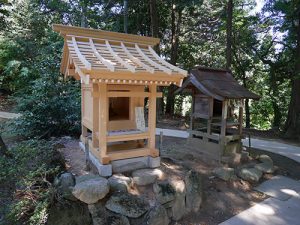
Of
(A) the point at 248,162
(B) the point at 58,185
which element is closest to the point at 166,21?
(A) the point at 248,162

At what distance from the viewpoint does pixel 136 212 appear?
3873mm

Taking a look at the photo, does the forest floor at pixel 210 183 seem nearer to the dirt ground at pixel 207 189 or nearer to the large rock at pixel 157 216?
the dirt ground at pixel 207 189

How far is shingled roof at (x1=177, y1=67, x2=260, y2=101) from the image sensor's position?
6.24 metres

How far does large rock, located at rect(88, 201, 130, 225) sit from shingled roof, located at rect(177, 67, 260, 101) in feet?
13.0

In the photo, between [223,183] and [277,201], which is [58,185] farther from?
[277,201]

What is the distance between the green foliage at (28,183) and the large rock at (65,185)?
0.47ft

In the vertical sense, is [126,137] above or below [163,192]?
above

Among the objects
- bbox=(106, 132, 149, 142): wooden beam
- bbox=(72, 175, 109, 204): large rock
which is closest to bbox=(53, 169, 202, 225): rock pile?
bbox=(72, 175, 109, 204): large rock

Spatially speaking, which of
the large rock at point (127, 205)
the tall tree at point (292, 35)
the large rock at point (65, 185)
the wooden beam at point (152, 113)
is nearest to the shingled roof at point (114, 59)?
the wooden beam at point (152, 113)

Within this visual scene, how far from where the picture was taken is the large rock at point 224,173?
5.67m

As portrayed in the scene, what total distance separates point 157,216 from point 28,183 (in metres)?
2.24

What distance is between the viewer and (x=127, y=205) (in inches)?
154

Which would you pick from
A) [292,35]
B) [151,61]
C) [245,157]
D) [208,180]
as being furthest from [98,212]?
[292,35]

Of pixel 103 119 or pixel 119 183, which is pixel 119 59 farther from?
pixel 119 183
